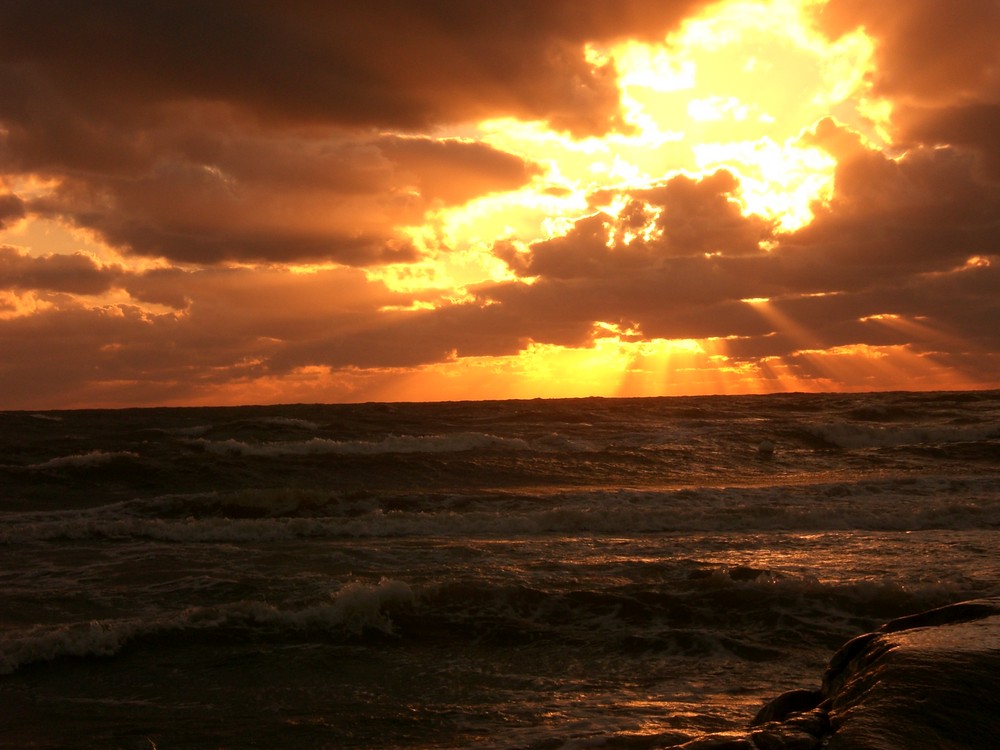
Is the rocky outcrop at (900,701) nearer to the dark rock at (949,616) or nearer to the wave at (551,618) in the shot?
the dark rock at (949,616)

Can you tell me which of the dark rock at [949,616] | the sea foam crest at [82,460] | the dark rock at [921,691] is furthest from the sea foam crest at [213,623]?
the sea foam crest at [82,460]

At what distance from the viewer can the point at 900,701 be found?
4.85 m

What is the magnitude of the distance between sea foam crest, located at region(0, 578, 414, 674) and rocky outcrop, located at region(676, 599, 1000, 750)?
547 centimetres

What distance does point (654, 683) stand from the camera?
8156 millimetres

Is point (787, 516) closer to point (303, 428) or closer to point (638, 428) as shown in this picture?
point (638, 428)

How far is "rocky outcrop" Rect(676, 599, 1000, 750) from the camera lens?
455 centimetres

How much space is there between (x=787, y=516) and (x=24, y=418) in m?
38.0

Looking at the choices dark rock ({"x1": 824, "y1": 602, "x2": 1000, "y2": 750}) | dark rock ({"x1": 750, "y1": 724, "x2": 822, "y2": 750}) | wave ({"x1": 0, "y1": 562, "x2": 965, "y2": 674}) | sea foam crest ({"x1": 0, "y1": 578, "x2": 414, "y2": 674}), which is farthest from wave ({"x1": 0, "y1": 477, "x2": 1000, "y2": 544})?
dark rock ({"x1": 750, "y1": 724, "x2": 822, "y2": 750})

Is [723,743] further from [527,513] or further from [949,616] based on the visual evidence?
Answer: [527,513]

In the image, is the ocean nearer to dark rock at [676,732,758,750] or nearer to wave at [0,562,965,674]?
wave at [0,562,965,674]

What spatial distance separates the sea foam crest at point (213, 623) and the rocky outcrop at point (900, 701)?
5.47 meters

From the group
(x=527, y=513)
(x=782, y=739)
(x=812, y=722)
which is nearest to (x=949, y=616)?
(x=812, y=722)

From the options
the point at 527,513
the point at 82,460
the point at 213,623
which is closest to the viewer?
the point at 213,623

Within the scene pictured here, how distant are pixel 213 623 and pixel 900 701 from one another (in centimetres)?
753
